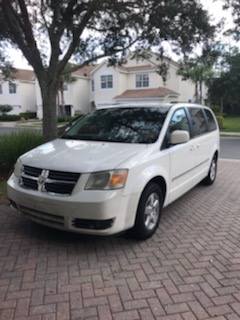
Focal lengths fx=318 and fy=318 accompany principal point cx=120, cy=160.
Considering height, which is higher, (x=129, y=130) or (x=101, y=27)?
(x=101, y=27)

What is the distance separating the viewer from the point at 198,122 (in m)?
6.13

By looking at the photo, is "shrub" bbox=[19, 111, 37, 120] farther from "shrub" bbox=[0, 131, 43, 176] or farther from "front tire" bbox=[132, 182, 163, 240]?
"front tire" bbox=[132, 182, 163, 240]

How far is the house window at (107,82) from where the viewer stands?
120 ft

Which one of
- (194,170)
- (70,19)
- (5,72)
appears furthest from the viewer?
(5,72)

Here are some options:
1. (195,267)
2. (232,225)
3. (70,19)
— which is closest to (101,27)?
(70,19)

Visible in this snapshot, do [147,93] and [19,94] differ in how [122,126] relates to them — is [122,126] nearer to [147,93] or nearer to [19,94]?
[147,93]

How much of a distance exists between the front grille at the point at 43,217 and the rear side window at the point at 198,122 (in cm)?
302

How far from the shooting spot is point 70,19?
8.45 meters

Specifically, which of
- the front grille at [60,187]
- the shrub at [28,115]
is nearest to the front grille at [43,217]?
the front grille at [60,187]

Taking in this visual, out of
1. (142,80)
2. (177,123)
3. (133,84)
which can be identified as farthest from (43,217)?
(133,84)

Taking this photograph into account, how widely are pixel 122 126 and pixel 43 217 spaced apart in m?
1.85

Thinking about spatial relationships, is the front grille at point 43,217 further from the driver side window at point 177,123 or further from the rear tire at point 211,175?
the rear tire at point 211,175

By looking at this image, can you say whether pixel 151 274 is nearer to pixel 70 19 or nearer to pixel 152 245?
pixel 152 245

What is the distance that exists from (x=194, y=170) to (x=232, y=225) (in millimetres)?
1315
